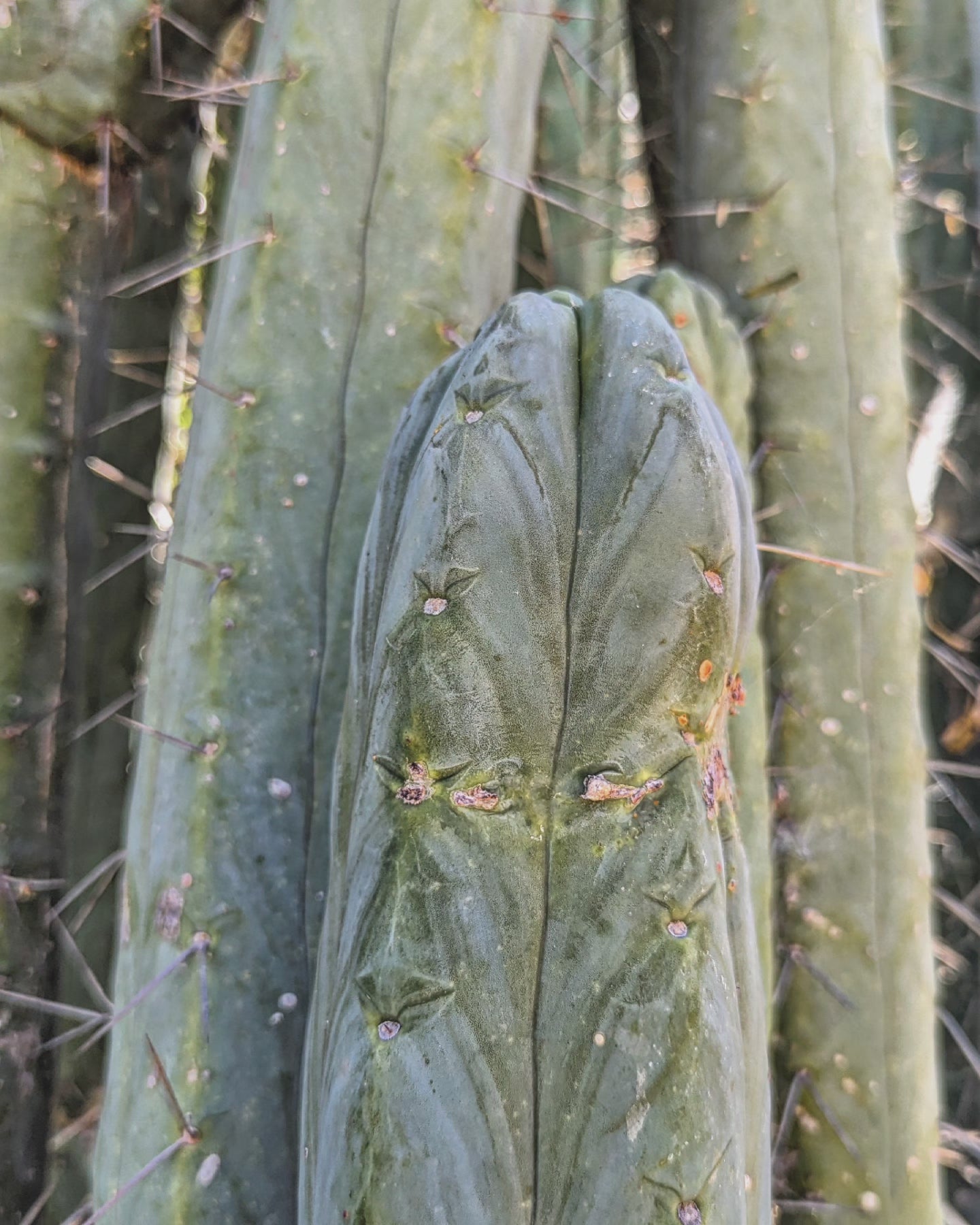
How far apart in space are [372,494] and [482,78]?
1.52 feet

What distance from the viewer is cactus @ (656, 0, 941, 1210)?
1.03m

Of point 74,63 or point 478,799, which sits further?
point 74,63

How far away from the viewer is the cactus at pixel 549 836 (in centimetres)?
63

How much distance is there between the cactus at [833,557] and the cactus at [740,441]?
0.08 meters

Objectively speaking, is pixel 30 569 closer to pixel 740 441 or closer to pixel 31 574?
pixel 31 574

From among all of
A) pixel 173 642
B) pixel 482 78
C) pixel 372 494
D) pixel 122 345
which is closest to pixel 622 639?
pixel 372 494

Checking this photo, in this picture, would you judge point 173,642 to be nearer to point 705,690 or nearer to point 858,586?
point 705,690

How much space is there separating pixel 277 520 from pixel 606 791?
18.9 inches

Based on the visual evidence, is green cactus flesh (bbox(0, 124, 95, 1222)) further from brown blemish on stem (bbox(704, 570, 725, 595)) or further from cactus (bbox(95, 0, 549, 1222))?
brown blemish on stem (bbox(704, 570, 725, 595))

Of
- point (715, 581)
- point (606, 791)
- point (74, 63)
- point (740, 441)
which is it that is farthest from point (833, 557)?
point (74, 63)

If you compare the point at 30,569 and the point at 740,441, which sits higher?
the point at 740,441

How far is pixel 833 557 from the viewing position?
1105 millimetres

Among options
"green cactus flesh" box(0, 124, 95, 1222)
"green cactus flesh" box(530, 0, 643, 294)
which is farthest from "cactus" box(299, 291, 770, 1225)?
"green cactus flesh" box(530, 0, 643, 294)

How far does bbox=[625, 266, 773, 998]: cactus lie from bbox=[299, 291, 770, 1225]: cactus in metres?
0.24
